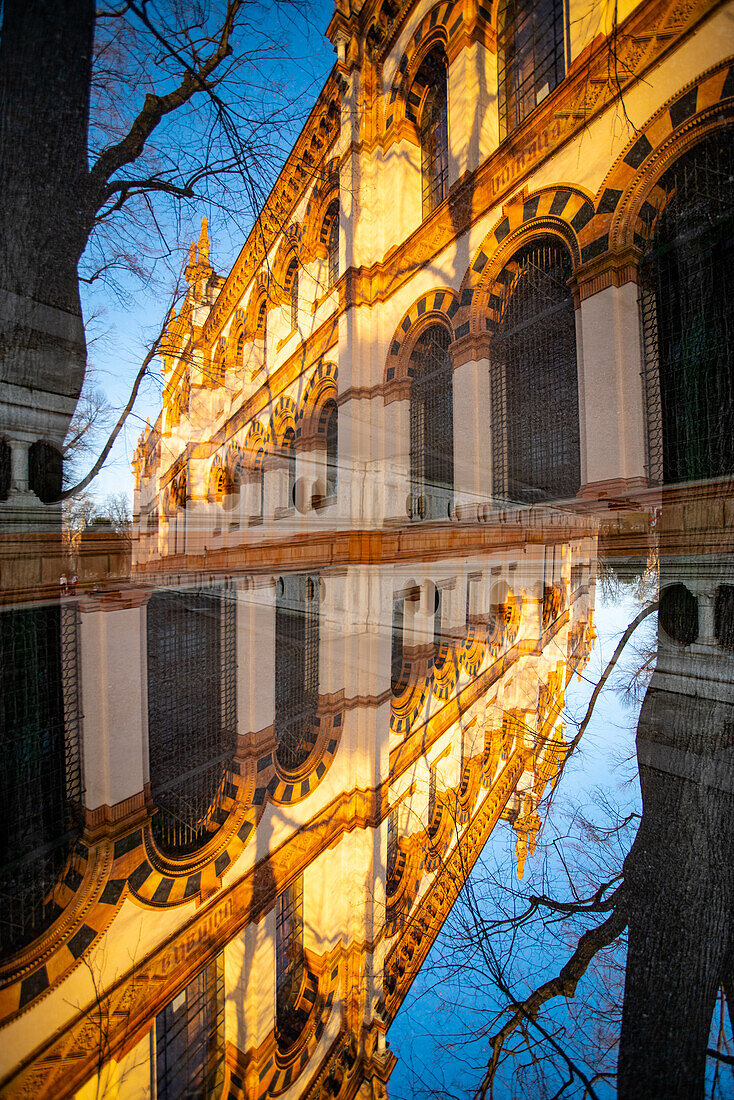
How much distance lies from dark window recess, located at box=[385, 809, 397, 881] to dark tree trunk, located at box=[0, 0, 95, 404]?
123 cm

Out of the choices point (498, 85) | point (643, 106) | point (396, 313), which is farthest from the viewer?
point (396, 313)

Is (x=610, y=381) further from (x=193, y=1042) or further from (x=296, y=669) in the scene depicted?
(x=193, y=1042)

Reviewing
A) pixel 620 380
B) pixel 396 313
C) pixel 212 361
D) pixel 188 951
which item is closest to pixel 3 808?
pixel 188 951

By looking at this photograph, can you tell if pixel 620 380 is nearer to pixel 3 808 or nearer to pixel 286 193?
pixel 286 193

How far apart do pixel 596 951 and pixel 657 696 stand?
48 centimetres

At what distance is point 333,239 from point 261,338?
2.69 feet

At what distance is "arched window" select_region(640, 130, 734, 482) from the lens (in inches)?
30.0

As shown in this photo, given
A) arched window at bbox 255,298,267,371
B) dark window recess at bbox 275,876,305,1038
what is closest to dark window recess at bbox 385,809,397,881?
dark window recess at bbox 275,876,305,1038

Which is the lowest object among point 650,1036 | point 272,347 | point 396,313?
point 650,1036

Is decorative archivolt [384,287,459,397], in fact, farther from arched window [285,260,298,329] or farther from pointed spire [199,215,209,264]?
pointed spire [199,215,209,264]

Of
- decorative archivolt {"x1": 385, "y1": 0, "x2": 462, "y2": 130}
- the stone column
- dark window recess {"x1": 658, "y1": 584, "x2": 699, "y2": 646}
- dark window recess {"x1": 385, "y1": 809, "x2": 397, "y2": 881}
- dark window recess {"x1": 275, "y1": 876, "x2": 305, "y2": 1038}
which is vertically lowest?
dark window recess {"x1": 275, "y1": 876, "x2": 305, "y2": 1038}

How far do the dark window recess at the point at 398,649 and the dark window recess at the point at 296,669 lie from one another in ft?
0.93

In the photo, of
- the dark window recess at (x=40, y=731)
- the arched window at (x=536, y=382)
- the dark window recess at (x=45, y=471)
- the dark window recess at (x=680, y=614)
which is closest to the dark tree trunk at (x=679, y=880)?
the dark window recess at (x=680, y=614)

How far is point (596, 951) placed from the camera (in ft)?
2.19
